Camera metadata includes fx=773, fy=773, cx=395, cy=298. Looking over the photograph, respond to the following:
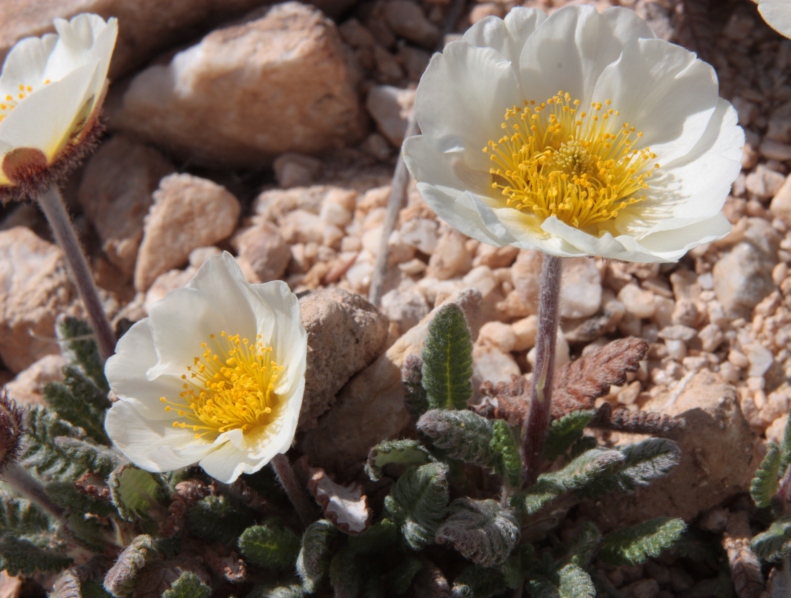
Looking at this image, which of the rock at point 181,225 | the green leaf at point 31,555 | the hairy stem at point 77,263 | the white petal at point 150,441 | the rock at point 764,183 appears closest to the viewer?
the white petal at point 150,441

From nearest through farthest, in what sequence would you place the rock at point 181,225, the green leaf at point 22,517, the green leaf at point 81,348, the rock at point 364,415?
1. the green leaf at point 22,517
2. the rock at point 364,415
3. the green leaf at point 81,348
4. the rock at point 181,225

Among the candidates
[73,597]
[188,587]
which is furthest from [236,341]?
[73,597]

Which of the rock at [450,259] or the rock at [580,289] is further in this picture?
the rock at [450,259]

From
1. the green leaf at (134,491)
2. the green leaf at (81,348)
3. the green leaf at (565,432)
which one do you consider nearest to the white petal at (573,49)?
the green leaf at (565,432)

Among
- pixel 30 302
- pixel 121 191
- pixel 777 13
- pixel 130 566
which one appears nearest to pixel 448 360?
pixel 130 566

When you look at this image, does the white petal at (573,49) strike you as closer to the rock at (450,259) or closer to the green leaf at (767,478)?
the rock at (450,259)

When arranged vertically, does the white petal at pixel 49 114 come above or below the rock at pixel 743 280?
above

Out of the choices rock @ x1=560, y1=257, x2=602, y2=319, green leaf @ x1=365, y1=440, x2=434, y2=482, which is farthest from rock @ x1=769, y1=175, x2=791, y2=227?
green leaf @ x1=365, y1=440, x2=434, y2=482

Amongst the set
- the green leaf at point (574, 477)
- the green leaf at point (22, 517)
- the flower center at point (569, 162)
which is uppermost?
the flower center at point (569, 162)
